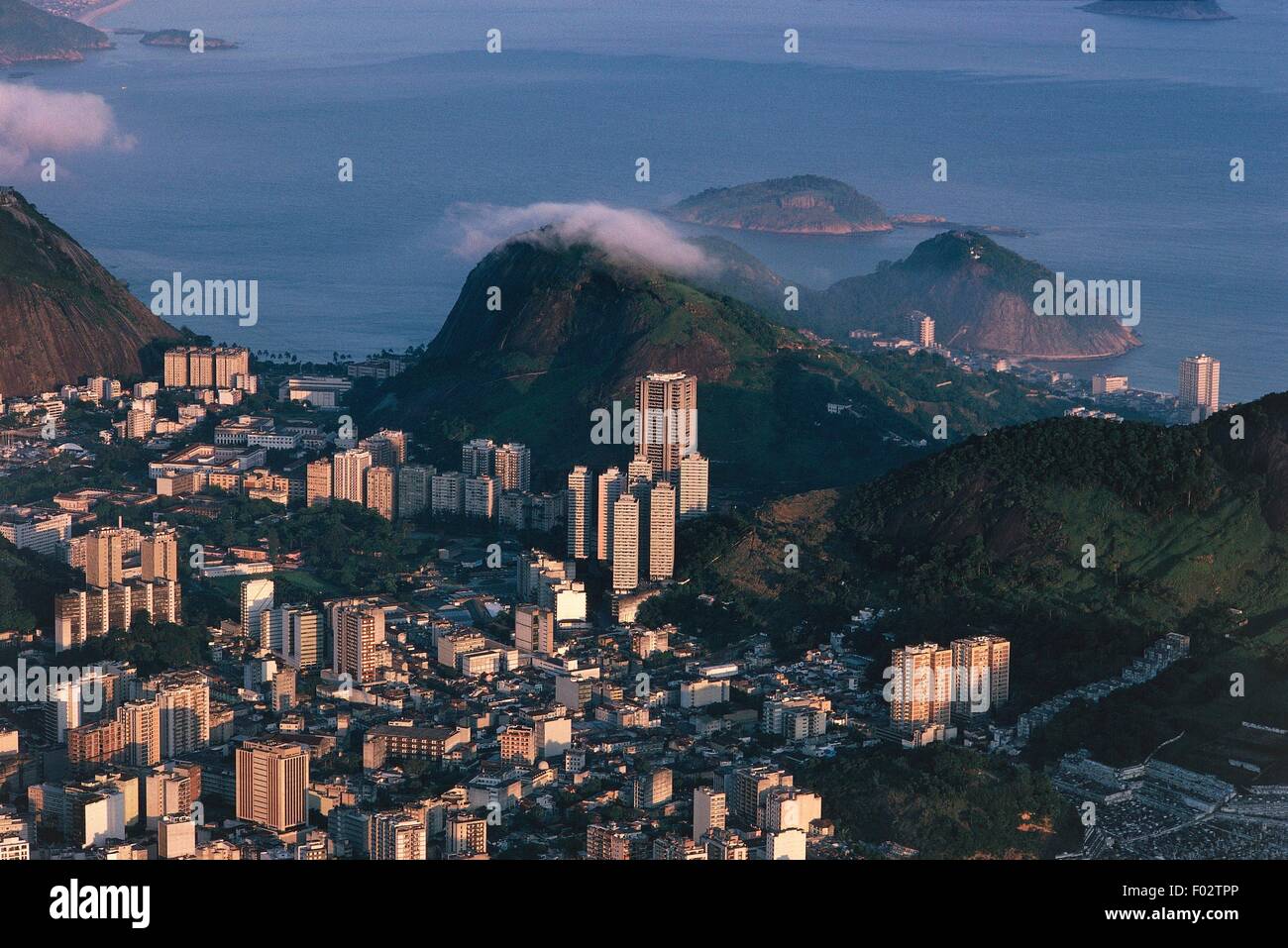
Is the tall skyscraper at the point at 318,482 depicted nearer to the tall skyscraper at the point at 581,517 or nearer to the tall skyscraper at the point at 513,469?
the tall skyscraper at the point at 513,469

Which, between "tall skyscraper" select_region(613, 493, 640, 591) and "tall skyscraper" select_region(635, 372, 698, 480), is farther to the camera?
"tall skyscraper" select_region(635, 372, 698, 480)

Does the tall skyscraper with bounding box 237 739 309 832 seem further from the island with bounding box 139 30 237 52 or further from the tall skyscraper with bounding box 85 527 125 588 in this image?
the island with bounding box 139 30 237 52

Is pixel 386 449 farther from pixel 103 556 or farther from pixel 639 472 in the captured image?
pixel 103 556

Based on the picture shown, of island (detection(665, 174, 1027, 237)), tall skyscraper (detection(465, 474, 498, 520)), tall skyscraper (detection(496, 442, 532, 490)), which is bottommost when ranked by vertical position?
tall skyscraper (detection(465, 474, 498, 520))

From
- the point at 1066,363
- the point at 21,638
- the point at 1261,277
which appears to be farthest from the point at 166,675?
the point at 1261,277

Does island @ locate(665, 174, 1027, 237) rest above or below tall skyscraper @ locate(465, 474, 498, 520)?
above

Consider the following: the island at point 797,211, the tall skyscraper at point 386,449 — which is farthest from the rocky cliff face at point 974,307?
the tall skyscraper at point 386,449

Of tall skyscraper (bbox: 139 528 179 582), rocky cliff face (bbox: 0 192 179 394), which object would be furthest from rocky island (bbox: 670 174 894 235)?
tall skyscraper (bbox: 139 528 179 582)
